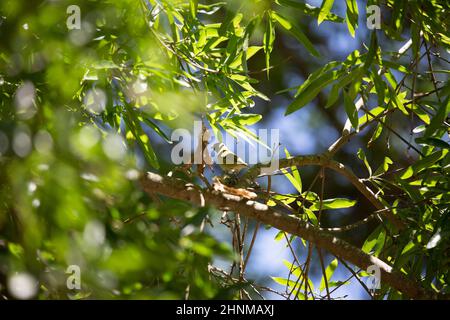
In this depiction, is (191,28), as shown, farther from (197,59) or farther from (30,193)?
(30,193)

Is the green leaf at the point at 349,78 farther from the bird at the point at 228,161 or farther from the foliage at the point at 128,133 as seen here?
the bird at the point at 228,161

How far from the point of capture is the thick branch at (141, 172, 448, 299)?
3.77 ft

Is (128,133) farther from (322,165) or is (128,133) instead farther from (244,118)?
(322,165)

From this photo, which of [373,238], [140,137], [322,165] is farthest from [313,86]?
[373,238]

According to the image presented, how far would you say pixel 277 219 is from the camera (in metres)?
1.20

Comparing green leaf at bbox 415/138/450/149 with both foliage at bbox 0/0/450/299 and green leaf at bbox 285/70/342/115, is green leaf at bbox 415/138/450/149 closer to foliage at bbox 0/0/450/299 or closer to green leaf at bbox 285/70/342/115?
foliage at bbox 0/0/450/299

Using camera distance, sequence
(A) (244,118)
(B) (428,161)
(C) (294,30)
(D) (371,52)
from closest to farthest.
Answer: (D) (371,52) → (C) (294,30) → (B) (428,161) → (A) (244,118)

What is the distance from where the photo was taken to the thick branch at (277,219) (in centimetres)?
115

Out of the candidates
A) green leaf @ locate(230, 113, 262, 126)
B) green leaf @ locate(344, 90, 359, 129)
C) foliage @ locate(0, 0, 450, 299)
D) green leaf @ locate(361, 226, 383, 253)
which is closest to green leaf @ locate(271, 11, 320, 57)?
foliage @ locate(0, 0, 450, 299)

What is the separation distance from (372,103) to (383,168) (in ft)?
3.47

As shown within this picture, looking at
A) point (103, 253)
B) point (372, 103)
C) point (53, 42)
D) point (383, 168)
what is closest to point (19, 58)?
point (53, 42)

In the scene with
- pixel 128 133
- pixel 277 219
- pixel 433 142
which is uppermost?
pixel 128 133

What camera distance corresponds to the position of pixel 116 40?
3.95ft

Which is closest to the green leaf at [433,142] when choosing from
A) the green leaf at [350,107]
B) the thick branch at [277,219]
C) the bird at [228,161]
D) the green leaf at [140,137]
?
the green leaf at [350,107]
